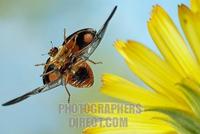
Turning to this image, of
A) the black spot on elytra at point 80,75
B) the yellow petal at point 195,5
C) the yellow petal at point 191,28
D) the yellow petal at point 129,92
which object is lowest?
the yellow petal at point 129,92

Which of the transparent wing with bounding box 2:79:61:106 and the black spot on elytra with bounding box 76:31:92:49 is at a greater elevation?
the black spot on elytra with bounding box 76:31:92:49

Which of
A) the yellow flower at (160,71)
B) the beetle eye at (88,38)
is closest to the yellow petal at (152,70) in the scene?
the yellow flower at (160,71)

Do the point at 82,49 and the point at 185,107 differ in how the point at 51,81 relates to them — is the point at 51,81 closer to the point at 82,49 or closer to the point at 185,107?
the point at 82,49

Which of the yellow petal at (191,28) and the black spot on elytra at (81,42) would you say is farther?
the black spot on elytra at (81,42)

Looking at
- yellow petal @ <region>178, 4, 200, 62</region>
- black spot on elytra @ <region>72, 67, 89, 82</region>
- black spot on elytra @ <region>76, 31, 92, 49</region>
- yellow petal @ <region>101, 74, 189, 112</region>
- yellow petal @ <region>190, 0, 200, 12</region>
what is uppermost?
yellow petal @ <region>190, 0, 200, 12</region>

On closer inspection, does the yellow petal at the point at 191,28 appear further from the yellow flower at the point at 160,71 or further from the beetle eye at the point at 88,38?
the beetle eye at the point at 88,38

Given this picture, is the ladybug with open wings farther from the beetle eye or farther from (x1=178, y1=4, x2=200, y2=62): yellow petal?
(x1=178, y1=4, x2=200, y2=62): yellow petal

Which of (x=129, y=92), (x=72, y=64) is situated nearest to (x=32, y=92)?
(x=72, y=64)

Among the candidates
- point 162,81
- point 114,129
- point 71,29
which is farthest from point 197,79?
point 71,29

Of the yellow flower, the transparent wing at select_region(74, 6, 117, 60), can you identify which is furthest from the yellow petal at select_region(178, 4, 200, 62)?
the transparent wing at select_region(74, 6, 117, 60)
